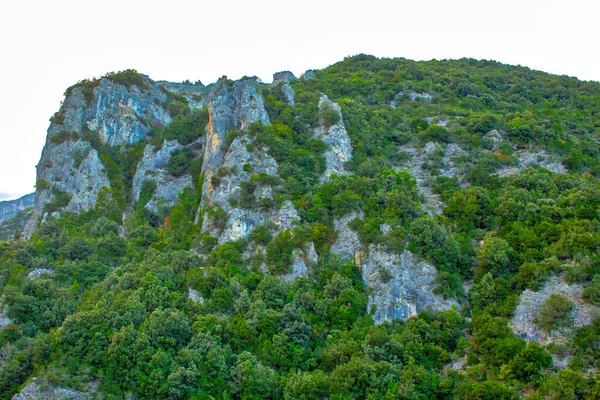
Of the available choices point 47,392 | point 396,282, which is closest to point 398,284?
point 396,282

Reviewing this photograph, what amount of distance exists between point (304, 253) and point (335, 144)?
1642 centimetres

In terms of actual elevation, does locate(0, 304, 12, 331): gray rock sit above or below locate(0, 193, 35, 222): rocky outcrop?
below

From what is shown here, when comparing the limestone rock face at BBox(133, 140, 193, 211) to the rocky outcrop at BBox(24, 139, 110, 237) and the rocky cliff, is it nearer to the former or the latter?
the rocky cliff

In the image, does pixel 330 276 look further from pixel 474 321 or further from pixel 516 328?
pixel 516 328

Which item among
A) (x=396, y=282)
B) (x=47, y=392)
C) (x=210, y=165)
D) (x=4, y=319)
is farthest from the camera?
(x=210, y=165)

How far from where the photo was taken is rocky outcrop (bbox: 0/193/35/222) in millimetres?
101831

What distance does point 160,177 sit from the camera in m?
59.1

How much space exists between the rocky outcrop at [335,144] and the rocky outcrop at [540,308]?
75.5 ft

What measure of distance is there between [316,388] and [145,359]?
1164 centimetres

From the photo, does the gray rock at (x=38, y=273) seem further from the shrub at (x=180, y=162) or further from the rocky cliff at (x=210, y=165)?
the shrub at (x=180, y=162)

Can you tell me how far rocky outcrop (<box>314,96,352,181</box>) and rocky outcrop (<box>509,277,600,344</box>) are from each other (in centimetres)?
2301

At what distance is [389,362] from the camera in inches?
1266

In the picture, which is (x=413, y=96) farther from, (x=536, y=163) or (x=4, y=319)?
(x=4, y=319)

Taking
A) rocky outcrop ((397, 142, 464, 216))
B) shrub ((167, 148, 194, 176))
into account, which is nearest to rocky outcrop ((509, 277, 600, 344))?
rocky outcrop ((397, 142, 464, 216))
